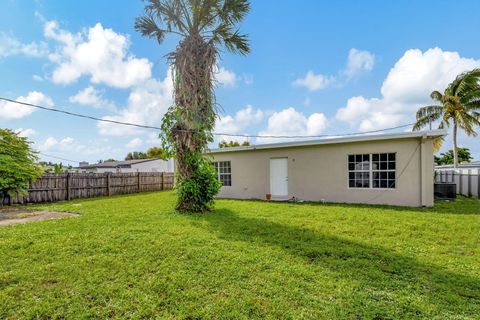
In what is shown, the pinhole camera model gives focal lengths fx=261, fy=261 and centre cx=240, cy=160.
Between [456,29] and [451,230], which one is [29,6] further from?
[456,29]

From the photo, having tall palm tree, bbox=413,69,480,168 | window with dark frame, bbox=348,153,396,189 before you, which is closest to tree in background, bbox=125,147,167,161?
window with dark frame, bbox=348,153,396,189

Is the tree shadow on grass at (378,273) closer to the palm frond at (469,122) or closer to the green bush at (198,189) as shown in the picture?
the green bush at (198,189)

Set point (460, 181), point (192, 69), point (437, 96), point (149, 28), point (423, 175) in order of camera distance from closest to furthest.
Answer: point (192, 69) < point (149, 28) < point (423, 175) < point (460, 181) < point (437, 96)

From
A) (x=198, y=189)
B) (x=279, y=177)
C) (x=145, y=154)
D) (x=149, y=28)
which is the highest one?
(x=149, y=28)

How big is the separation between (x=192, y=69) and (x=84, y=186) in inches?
417

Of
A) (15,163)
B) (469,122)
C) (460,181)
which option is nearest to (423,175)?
(460,181)

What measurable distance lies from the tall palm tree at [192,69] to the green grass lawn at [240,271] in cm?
262

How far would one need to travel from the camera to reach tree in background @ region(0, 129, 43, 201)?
1052 cm

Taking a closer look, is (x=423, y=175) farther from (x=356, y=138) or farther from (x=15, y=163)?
(x=15, y=163)

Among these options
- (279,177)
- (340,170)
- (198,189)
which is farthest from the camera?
(279,177)

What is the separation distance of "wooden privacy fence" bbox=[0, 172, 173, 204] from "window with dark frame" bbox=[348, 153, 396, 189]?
13.6 m

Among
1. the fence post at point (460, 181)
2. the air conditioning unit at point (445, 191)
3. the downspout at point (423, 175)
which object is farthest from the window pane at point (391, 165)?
the fence post at point (460, 181)

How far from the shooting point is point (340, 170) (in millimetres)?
10844

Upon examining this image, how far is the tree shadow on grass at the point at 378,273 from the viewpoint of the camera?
2865mm
